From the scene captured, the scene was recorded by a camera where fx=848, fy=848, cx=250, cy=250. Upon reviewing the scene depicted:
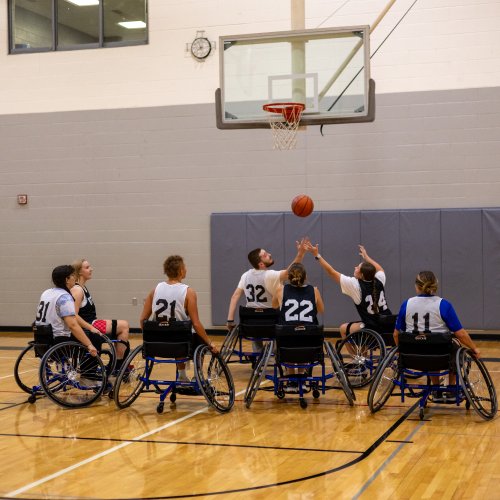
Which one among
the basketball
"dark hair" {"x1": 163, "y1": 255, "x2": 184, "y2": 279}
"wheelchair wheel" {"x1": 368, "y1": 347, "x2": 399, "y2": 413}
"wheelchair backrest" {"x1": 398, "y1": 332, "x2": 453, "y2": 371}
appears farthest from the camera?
the basketball

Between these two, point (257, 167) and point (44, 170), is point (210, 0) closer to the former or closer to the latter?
point (257, 167)

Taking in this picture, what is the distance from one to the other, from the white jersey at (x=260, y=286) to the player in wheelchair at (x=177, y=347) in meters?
1.47

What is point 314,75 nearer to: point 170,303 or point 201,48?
point 170,303

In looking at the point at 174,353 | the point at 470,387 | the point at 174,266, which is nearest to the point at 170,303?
the point at 174,266

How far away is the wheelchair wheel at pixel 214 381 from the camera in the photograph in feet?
19.8

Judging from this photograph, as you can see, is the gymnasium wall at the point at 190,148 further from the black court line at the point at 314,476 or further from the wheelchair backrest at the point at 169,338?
the black court line at the point at 314,476

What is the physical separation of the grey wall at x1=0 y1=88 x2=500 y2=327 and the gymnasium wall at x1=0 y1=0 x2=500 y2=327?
0.06 ft

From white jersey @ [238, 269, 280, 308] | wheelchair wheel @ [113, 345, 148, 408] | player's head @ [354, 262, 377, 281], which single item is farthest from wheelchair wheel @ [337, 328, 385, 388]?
wheelchair wheel @ [113, 345, 148, 408]

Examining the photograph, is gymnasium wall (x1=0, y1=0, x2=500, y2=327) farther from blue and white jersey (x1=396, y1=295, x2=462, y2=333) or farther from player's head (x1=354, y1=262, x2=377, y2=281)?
blue and white jersey (x1=396, y1=295, x2=462, y2=333)

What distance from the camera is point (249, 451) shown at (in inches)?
198

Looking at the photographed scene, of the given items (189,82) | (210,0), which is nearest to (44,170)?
(189,82)

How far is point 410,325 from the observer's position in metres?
6.06

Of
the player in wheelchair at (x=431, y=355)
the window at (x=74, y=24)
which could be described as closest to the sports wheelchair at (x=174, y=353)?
the player in wheelchair at (x=431, y=355)

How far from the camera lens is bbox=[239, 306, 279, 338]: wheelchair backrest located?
298 inches
